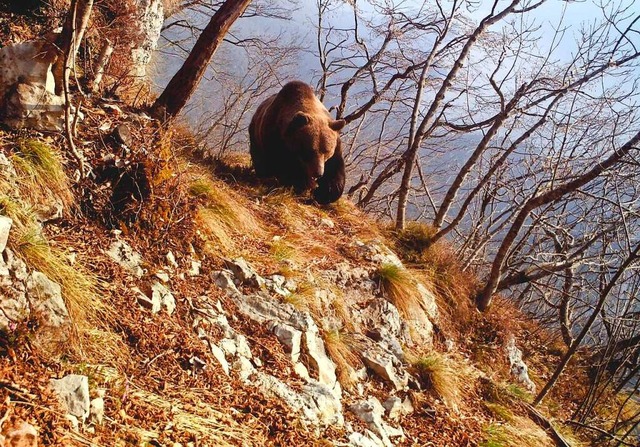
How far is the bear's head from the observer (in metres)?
5.99

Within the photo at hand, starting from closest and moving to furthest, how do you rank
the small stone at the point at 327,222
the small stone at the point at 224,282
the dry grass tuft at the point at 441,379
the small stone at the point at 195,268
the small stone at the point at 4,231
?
the small stone at the point at 4,231 → the small stone at the point at 195,268 → the small stone at the point at 224,282 → the dry grass tuft at the point at 441,379 → the small stone at the point at 327,222

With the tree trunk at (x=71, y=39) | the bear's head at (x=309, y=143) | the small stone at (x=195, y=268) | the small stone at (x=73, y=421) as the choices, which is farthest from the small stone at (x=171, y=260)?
the bear's head at (x=309, y=143)

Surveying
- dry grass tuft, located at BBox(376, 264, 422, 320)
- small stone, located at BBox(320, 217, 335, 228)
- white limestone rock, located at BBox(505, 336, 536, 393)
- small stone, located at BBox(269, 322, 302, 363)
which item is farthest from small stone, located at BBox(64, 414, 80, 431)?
white limestone rock, located at BBox(505, 336, 536, 393)

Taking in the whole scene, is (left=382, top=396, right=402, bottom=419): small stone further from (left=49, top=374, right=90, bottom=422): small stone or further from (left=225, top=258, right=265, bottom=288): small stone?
(left=49, top=374, right=90, bottom=422): small stone

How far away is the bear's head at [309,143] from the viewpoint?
5.99m

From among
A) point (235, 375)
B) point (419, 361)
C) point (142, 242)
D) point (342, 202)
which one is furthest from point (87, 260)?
point (342, 202)

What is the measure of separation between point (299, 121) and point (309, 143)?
32cm

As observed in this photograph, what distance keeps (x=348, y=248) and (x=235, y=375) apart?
2.87 meters

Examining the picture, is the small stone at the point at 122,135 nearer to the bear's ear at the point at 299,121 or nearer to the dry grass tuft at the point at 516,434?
the bear's ear at the point at 299,121

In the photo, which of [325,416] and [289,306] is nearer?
[325,416]

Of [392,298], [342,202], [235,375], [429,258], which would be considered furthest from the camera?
[342,202]

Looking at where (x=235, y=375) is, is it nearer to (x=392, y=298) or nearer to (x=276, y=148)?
(x=392, y=298)

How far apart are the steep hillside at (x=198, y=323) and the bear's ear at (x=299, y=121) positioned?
3.86ft

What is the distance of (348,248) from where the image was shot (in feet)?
17.7
